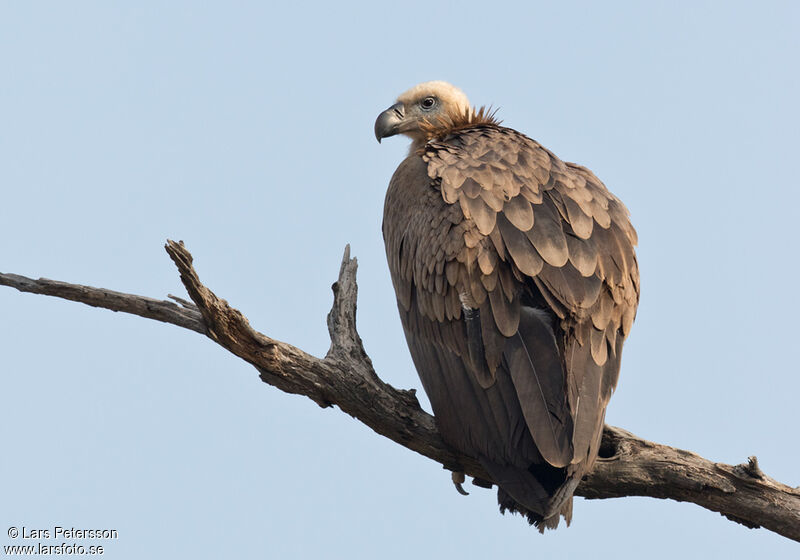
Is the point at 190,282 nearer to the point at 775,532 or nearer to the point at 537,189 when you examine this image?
the point at 537,189

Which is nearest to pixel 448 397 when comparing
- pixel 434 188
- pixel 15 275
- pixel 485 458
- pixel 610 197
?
pixel 485 458

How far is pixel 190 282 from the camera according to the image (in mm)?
6543

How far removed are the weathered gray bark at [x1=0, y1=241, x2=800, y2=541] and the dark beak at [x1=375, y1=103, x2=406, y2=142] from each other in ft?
12.5

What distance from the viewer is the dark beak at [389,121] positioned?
10.8 meters

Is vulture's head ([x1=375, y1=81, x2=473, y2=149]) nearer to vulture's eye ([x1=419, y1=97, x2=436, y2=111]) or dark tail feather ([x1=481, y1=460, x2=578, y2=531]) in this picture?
vulture's eye ([x1=419, y1=97, x2=436, y2=111])

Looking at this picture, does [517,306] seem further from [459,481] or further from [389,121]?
[389,121]

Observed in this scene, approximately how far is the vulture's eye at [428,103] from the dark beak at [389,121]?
0.22 metres

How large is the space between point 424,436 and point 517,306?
1151 mm

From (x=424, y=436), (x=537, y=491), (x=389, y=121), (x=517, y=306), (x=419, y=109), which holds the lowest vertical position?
(x=537, y=491)

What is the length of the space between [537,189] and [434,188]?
2.53 ft

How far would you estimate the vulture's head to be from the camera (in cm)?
1077

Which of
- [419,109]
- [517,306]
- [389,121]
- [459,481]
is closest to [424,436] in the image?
[459,481]

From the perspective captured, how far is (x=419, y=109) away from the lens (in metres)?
10.9

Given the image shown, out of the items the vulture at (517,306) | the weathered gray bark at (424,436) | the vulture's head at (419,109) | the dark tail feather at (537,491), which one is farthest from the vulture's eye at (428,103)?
the dark tail feather at (537,491)
